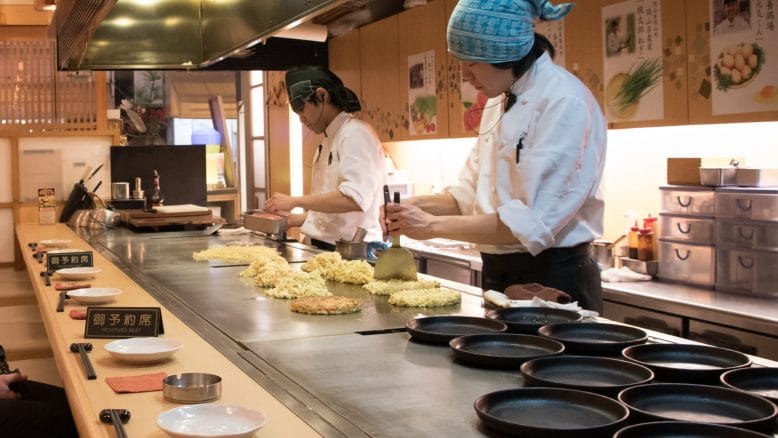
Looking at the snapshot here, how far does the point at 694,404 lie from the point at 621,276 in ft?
8.76

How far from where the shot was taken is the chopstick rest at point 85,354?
1801mm

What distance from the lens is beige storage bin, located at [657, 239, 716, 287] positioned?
3777mm

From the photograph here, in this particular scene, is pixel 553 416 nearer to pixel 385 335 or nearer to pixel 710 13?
pixel 385 335

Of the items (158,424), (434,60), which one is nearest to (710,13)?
(434,60)

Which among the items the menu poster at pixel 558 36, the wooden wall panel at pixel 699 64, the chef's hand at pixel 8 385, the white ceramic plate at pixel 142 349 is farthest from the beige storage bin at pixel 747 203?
the chef's hand at pixel 8 385

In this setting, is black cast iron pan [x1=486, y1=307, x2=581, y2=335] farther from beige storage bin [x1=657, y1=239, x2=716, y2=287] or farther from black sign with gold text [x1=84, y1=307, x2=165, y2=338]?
beige storage bin [x1=657, y1=239, x2=716, y2=287]

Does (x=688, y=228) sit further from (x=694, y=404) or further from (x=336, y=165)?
(x=694, y=404)

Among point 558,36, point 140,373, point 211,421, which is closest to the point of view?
point 211,421

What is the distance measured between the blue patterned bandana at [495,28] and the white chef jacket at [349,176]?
4.76ft

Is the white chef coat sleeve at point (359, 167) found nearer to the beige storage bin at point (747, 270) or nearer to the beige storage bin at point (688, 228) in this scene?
the beige storage bin at point (688, 228)

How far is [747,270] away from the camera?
11.8ft

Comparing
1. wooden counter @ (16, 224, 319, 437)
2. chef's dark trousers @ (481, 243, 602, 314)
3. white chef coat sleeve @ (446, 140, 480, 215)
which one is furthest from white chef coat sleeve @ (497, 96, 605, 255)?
wooden counter @ (16, 224, 319, 437)

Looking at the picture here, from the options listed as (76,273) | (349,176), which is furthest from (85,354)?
(349,176)

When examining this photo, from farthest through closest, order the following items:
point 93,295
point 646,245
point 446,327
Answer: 1. point 646,245
2. point 93,295
3. point 446,327
